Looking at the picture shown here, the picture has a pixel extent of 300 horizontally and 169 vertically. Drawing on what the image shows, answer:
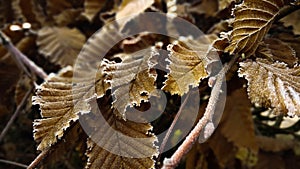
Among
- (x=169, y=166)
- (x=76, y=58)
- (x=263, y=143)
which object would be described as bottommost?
(x=263, y=143)

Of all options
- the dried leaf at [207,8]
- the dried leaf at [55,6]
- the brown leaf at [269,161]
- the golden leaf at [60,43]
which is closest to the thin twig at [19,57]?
the golden leaf at [60,43]

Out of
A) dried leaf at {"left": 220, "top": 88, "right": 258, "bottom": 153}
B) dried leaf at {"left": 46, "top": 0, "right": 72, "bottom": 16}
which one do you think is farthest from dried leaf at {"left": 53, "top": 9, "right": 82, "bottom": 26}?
dried leaf at {"left": 220, "top": 88, "right": 258, "bottom": 153}

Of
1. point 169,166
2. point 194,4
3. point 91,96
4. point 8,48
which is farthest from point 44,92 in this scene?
point 194,4

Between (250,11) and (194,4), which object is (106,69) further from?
(194,4)

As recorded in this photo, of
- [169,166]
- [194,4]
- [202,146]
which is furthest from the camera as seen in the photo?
[194,4]

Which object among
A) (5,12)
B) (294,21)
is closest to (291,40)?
(294,21)

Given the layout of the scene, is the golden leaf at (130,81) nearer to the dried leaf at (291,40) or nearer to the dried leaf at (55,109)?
the dried leaf at (55,109)
